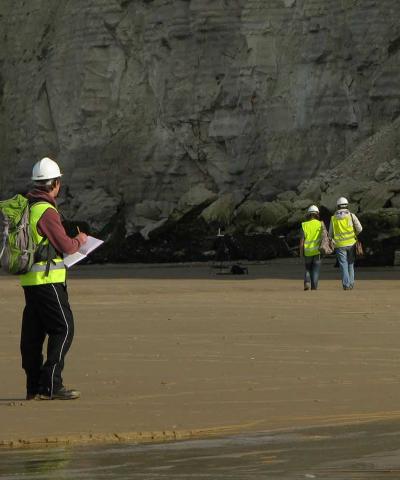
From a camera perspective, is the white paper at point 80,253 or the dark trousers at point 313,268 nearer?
the white paper at point 80,253

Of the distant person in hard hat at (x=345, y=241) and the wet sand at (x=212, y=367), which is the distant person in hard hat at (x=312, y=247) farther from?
the wet sand at (x=212, y=367)

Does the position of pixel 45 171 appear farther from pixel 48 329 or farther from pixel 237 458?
pixel 237 458

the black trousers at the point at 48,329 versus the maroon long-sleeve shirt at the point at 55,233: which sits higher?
the maroon long-sleeve shirt at the point at 55,233

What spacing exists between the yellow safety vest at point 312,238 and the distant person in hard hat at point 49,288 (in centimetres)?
1424

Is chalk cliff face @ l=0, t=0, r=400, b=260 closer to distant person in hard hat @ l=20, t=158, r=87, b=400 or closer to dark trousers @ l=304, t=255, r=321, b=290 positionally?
dark trousers @ l=304, t=255, r=321, b=290

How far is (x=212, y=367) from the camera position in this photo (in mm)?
12445

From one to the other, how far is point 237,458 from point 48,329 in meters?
2.95

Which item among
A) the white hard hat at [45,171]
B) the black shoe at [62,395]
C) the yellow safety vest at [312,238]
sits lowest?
the black shoe at [62,395]

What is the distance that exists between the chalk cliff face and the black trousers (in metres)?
35.4

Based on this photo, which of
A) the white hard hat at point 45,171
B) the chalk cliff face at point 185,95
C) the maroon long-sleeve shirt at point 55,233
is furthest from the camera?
the chalk cliff face at point 185,95

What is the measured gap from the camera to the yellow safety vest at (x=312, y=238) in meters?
24.5

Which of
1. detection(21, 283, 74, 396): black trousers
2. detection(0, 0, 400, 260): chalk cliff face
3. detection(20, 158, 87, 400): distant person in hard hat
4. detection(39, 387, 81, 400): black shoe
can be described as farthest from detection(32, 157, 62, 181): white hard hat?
detection(0, 0, 400, 260): chalk cliff face

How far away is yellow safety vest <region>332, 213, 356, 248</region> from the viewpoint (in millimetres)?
24703

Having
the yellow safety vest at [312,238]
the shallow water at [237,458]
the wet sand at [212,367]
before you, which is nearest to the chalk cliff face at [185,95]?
the yellow safety vest at [312,238]
